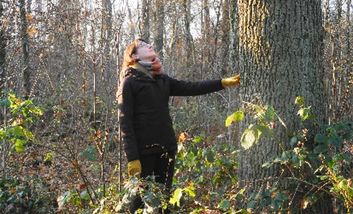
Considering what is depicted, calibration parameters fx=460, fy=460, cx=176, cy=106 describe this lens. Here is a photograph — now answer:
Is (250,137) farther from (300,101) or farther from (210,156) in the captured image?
(210,156)

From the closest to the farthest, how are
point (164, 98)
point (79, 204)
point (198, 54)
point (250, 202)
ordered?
point (250, 202) → point (164, 98) → point (79, 204) → point (198, 54)

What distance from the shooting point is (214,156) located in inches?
174

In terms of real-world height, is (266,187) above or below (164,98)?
below

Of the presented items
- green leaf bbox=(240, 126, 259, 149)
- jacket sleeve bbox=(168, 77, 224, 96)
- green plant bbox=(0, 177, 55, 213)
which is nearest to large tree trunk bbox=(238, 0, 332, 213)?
jacket sleeve bbox=(168, 77, 224, 96)

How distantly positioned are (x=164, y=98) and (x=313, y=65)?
1.27 m

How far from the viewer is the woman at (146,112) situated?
12.5ft

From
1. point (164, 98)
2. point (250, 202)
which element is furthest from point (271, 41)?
point (250, 202)

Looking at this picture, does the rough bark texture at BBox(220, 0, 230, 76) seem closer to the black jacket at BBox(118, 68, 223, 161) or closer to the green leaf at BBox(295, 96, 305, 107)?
the black jacket at BBox(118, 68, 223, 161)

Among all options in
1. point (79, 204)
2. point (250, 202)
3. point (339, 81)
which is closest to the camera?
point (250, 202)

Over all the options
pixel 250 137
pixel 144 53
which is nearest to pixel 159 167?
pixel 144 53

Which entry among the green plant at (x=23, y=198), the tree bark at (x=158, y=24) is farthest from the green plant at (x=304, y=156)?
the tree bark at (x=158, y=24)

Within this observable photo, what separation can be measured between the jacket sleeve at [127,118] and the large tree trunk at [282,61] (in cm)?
98

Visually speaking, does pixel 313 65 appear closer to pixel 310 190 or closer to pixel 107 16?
pixel 310 190

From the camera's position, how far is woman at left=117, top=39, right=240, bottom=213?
12.5 ft
